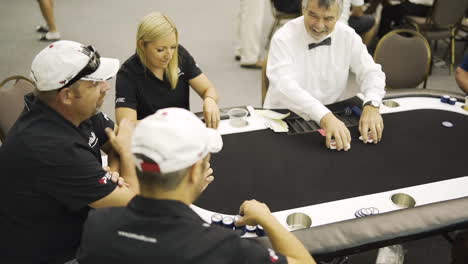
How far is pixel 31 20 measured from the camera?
624 centimetres

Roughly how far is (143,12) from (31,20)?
1.74 meters

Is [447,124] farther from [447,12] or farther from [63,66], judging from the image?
[447,12]

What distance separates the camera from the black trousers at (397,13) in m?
4.97

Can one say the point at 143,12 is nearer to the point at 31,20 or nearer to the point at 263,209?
the point at 31,20

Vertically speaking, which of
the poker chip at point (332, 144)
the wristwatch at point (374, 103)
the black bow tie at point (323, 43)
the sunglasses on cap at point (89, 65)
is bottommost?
→ the poker chip at point (332, 144)

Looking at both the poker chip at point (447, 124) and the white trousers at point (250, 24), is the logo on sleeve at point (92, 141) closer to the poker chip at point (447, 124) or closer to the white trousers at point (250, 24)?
the poker chip at point (447, 124)

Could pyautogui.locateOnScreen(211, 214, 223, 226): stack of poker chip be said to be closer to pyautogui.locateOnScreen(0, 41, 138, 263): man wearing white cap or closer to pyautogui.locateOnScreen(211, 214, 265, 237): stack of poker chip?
pyautogui.locateOnScreen(211, 214, 265, 237): stack of poker chip

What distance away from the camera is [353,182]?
5.85 feet

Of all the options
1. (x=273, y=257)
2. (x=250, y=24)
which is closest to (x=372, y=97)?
(x=273, y=257)

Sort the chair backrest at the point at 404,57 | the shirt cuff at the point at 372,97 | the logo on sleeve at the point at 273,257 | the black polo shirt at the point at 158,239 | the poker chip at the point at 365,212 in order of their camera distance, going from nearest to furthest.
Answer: the black polo shirt at the point at 158,239
the logo on sleeve at the point at 273,257
the poker chip at the point at 365,212
the shirt cuff at the point at 372,97
the chair backrest at the point at 404,57

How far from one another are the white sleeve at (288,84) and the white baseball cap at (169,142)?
1.24 metres

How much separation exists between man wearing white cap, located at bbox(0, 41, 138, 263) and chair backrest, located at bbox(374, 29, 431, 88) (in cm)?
246

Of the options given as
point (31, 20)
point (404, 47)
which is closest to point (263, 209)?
point (404, 47)

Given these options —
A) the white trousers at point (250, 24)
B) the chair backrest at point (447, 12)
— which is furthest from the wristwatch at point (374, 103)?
the chair backrest at point (447, 12)
